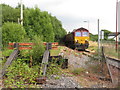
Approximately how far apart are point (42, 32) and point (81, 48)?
24.1 feet

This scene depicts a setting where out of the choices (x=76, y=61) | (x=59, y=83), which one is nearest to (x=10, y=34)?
(x=76, y=61)

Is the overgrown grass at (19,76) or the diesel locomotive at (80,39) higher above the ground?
the diesel locomotive at (80,39)

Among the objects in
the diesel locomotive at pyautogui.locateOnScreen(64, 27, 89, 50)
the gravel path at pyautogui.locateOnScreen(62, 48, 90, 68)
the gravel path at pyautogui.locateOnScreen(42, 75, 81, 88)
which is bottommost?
the gravel path at pyautogui.locateOnScreen(42, 75, 81, 88)

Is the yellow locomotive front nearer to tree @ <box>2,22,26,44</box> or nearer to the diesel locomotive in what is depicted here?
the diesel locomotive

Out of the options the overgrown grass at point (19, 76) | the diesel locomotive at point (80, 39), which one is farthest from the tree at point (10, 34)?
the diesel locomotive at point (80, 39)

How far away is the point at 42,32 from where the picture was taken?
13109 mm

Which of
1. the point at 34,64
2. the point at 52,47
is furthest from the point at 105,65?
the point at 34,64

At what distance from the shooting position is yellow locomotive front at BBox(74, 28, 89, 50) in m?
19.5

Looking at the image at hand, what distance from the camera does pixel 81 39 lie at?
2089 centimetres

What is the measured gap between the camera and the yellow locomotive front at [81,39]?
19.5m

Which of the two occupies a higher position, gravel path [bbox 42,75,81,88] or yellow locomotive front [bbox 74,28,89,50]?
yellow locomotive front [bbox 74,28,89,50]

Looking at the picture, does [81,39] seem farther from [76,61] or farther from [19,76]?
[19,76]

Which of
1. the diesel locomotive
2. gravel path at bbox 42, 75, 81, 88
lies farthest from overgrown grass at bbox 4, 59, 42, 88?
the diesel locomotive

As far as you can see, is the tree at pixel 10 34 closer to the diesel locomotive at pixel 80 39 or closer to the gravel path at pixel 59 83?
the gravel path at pixel 59 83
